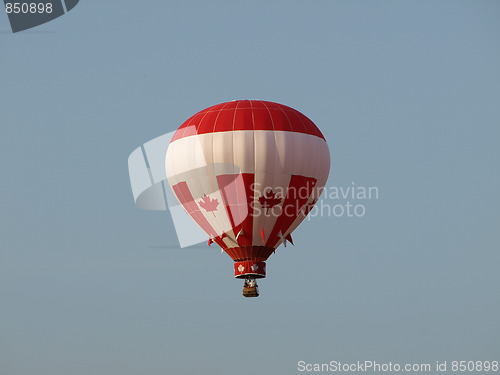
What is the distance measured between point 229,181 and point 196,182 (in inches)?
58.8

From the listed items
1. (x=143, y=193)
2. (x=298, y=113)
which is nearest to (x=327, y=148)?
(x=298, y=113)

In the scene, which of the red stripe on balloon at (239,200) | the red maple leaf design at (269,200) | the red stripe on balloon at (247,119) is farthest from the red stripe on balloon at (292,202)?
the red stripe on balloon at (247,119)

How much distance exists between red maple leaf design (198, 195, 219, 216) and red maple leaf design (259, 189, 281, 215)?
5.91ft

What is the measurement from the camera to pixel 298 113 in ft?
146

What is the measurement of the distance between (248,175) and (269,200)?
1.34 m

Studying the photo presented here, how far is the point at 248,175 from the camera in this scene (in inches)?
1666

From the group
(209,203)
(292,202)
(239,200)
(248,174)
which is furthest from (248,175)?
(292,202)

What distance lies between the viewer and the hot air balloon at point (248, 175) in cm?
4244

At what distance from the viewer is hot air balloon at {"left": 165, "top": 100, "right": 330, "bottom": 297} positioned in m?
42.4

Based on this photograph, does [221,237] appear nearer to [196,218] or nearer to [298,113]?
[196,218]

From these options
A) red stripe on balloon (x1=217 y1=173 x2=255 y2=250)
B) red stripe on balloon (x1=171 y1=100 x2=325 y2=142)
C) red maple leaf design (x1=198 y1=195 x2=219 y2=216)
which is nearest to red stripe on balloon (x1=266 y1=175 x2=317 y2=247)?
red stripe on balloon (x1=217 y1=173 x2=255 y2=250)

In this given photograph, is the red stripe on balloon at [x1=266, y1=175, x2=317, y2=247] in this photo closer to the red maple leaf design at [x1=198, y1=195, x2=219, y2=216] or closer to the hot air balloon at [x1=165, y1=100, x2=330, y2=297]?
the hot air balloon at [x1=165, y1=100, x2=330, y2=297]

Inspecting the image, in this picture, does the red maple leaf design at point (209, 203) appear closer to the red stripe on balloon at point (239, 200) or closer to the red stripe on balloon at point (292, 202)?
the red stripe on balloon at point (239, 200)

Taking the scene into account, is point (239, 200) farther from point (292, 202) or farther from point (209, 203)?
point (292, 202)
